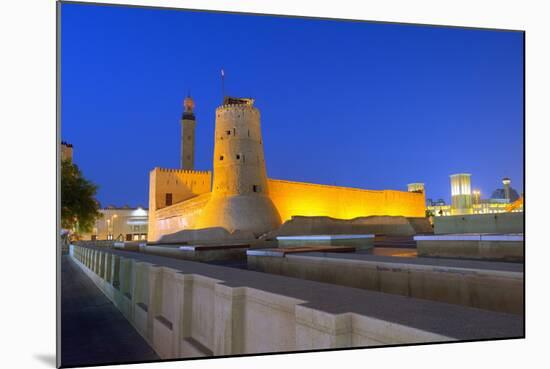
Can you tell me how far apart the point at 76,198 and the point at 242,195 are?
8.00 meters

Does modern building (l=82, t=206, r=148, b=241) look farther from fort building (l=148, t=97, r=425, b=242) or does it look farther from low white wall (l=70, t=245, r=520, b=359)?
low white wall (l=70, t=245, r=520, b=359)

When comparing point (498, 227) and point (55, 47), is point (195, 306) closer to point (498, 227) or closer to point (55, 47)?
point (55, 47)

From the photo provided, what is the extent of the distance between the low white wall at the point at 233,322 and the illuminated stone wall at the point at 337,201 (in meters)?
19.0

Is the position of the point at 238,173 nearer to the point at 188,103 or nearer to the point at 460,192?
the point at 460,192

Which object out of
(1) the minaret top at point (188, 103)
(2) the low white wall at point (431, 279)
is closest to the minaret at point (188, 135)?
(1) the minaret top at point (188, 103)

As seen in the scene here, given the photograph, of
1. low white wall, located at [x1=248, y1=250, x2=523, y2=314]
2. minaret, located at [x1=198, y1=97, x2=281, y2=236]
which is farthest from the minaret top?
low white wall, located at [x1=248, y1=250, x2=523, y2=314]

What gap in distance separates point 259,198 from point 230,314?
17.6 m

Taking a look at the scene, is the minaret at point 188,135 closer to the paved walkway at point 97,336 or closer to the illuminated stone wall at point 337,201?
the illuminated stone wall at point 337,201

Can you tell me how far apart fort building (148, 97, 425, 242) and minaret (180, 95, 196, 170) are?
8.69 meters

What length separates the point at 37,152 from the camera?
3926mm

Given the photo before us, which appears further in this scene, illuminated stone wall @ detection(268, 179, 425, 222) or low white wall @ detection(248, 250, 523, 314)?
illuminated stone wall @ detection(268, 179, 425, 222)

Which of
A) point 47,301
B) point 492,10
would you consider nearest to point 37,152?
point 47,301

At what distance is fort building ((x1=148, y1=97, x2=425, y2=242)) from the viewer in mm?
20250

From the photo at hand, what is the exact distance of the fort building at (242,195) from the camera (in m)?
20.2
